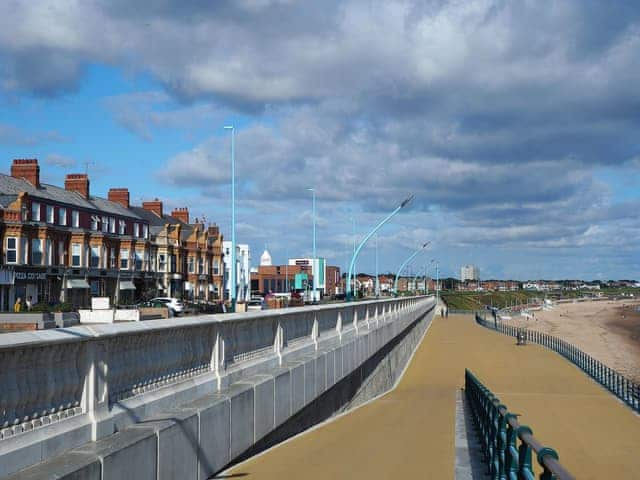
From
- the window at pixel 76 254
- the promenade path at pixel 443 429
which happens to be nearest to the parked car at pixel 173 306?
the window at pixel 76 254

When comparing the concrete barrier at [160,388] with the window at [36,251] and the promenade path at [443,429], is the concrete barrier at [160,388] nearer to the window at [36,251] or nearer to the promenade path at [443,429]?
the promenade path at [443,429]

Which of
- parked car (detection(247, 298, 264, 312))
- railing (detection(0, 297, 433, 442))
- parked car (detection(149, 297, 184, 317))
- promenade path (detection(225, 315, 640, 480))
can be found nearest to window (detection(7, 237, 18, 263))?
parked car (detection(149, 297, 184, 317))

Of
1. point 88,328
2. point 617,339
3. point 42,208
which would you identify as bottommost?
point 617,339

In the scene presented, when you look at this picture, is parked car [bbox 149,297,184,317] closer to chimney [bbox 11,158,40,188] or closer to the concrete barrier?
chimney [bbox 11,158,40,188]

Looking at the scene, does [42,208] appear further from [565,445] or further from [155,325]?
[155,325]

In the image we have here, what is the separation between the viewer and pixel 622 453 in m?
16.2

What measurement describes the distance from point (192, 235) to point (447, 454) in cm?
6905

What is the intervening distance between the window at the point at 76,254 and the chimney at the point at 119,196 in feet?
47.1

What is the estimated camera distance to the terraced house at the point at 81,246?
4506 cm

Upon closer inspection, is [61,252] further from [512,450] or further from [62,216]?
[512,450]

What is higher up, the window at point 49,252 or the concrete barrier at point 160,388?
the window at point 49,252

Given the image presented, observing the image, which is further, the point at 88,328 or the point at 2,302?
the point at 2,302

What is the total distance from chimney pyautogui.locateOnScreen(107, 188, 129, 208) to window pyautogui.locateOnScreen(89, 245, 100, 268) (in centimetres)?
1203

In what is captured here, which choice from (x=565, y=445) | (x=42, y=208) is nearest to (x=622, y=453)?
(x=565, y=445)
